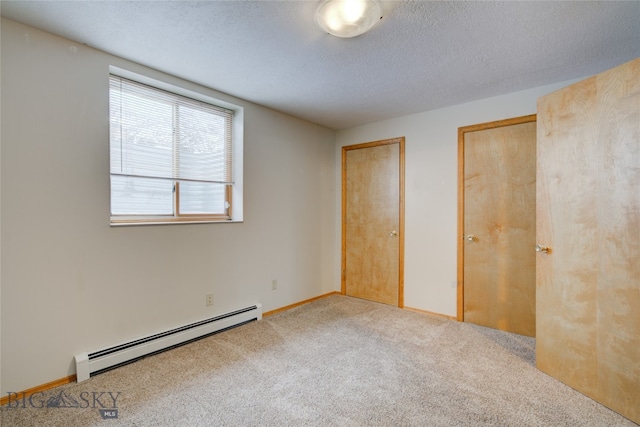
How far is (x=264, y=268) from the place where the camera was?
3357mm

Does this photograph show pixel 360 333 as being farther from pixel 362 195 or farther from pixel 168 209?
pixel 168 209

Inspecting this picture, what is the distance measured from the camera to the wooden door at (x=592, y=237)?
1690mm

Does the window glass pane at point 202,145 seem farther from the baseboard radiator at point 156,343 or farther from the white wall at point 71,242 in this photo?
the baseboard radiator at point 156,343

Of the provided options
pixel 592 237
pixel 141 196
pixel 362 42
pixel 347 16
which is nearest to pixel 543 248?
pixel 592 237

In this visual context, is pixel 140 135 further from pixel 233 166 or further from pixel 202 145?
pixel 233 166

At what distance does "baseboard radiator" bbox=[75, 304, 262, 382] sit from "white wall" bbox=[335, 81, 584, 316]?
1869 mm

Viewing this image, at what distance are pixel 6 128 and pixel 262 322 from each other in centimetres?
248

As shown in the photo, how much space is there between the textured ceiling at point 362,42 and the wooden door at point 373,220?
105cm

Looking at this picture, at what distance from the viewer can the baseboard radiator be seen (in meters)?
2.09

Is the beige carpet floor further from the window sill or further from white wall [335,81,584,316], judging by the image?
the window sill

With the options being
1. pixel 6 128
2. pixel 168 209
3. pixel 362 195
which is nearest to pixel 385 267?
pixel 362 195

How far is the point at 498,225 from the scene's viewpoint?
298 cm

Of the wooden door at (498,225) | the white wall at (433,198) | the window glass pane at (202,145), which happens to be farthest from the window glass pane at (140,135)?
the wooden door at (498,225)

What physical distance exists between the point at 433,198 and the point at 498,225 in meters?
0.70
